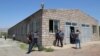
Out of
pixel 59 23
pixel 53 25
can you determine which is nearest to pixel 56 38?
pixel 53 25

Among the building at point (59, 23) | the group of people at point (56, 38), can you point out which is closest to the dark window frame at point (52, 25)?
the building at point (59, 23)

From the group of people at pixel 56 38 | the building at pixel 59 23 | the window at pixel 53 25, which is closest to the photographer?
the group of people at pixel 56 38

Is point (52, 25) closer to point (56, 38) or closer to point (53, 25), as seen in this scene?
point (53, 25)

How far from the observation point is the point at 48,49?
20453 millimetres

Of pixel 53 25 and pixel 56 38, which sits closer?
pixel 56 38

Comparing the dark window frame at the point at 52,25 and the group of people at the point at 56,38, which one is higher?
the dark window frame at the point at 52,25

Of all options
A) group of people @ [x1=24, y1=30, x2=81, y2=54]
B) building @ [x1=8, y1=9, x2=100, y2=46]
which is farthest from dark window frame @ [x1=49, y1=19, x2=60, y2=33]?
group of people @ [x1=24, y1=30, x2=81, y2=54]

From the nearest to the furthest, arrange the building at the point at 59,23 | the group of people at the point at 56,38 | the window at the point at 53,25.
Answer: the group of people at the point at 56,38, the building at the point at 59,23, the window at the point at 53,25

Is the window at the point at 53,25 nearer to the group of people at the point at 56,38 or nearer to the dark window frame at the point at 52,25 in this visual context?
the dark window frame at the point at 52,25

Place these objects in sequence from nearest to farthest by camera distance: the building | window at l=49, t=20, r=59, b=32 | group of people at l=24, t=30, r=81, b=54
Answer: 1. group of people at l=24, t=30, r=81, b=54
2. the building
3. window at l=49, t=20, r=59, b=32

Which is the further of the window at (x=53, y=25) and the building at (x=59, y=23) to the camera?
the window at (x=53, y=25)

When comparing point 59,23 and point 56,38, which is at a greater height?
point 59,23

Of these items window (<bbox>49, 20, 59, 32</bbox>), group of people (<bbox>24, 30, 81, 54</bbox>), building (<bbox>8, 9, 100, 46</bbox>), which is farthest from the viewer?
window (<bbox>49, 20, 59, 32</bbox>)

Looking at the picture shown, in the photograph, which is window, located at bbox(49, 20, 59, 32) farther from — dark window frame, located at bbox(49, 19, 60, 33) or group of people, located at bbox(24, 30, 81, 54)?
group of people, located at bbox(24, 30, 81, 54)
